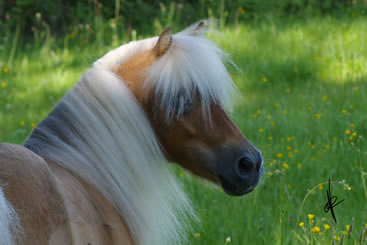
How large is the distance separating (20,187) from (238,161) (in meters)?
0.82

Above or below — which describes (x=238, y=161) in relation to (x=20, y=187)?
below

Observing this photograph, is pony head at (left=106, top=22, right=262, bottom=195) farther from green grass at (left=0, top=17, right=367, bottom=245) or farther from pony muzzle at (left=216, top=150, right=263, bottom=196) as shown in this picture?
green grass at (left=0, top=17, right=367, bottom=245)

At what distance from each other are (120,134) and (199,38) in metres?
0.51

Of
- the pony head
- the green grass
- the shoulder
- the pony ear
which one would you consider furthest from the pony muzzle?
the shoulder

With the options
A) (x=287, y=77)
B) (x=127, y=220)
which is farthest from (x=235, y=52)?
(x=127, y=220)

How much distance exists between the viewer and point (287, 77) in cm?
539

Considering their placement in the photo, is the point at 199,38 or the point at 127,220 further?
the point at 199,38

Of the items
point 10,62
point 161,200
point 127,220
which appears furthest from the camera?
point 10,62

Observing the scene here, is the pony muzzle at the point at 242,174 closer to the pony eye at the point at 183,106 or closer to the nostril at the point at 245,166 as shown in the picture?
the nostril at the point at 245,166

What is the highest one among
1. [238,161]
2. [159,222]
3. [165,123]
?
[165,123]

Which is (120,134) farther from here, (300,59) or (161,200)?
(300,59)

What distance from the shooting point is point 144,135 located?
1976mm

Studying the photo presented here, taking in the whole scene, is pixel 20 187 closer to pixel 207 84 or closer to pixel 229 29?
pixel 207 84

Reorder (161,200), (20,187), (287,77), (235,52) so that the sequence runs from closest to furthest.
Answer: (20,187) < (161,200) < (287,77) < (235,52)
